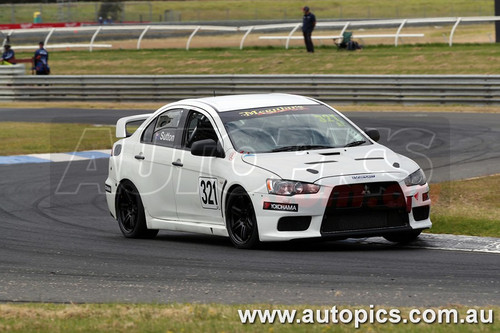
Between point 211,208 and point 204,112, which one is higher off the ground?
point 204,112

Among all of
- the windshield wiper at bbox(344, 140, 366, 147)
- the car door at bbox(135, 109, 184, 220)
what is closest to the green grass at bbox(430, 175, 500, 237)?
the windshield wiper at bbox(344, 140, 366, 147)

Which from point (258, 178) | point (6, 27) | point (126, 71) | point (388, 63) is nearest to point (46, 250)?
point (258, 178)

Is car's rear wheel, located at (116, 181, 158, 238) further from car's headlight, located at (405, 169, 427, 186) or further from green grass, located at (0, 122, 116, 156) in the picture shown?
green grass, located at (0, 122, 116, 156)

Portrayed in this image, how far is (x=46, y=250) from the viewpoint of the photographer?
10336 mm

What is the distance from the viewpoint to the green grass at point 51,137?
21.7 meters

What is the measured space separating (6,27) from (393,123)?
5487cm

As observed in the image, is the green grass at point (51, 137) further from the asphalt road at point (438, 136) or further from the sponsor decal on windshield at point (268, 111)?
the sponsor decal on windshield at point (268, 111)

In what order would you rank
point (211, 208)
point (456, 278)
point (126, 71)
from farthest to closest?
point (126, 71) → point (211, 208) → point (456, 278)

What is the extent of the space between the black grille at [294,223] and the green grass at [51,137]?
496 inches

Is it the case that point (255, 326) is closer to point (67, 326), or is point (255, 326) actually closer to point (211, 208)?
point (67, 326)

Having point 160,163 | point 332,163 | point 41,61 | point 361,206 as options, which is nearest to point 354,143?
point 332,163

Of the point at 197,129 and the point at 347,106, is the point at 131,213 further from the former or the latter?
the point at 347,106

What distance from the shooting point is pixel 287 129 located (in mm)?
10336

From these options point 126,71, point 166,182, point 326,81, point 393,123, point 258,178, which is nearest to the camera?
A: point 258,178
